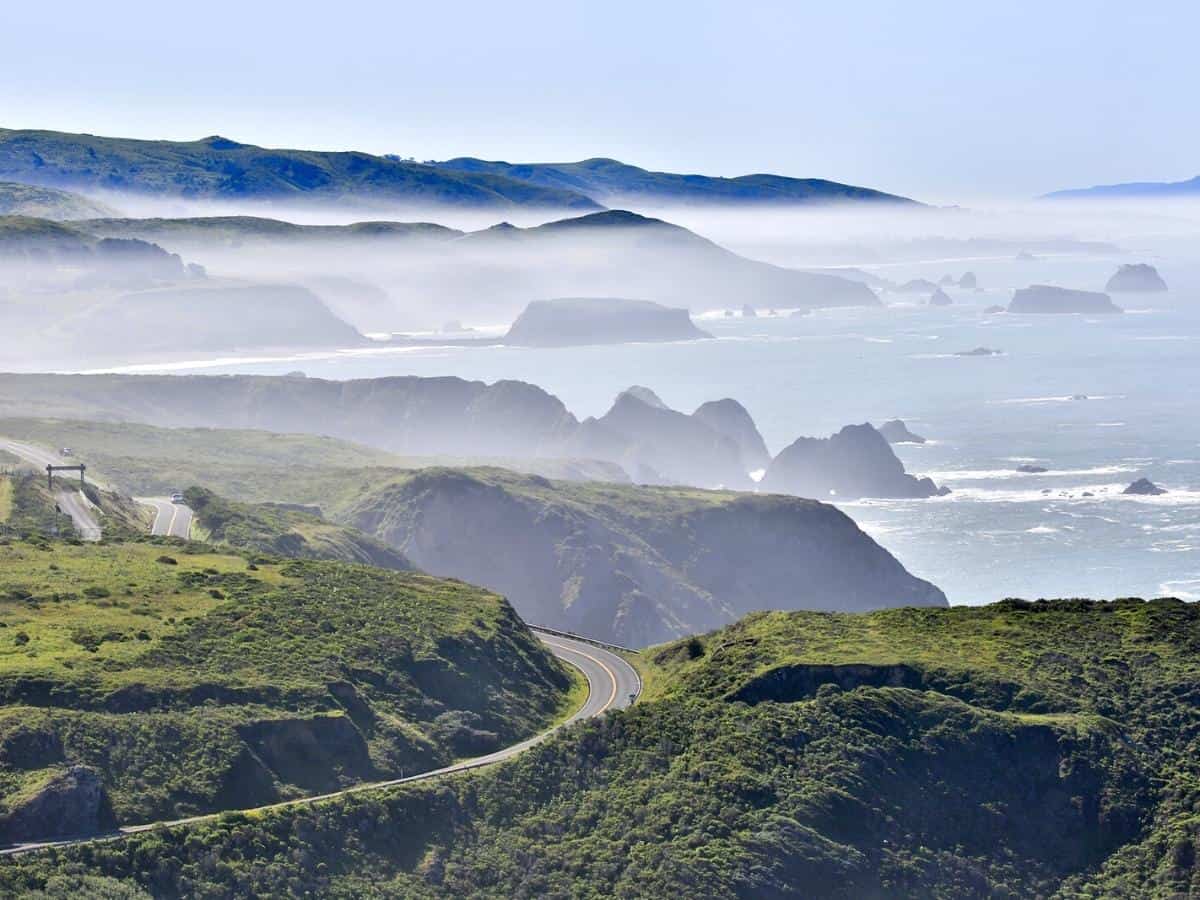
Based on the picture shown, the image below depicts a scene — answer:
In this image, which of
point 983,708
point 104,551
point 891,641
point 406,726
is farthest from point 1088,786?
point 104,551

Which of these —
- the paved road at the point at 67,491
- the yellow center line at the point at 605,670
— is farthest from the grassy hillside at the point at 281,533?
the yellow center line at the point at 605,670

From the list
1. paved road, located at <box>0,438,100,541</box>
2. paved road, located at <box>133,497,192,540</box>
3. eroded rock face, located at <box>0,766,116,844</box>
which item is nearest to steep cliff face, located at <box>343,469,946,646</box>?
paved road, located at <box>133,497,192,540</box>

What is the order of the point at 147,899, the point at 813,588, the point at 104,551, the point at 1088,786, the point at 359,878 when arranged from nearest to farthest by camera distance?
the point at 147,899
the point at 359,878
the point at 1088,786
the point at 104,551
the point at 813,588

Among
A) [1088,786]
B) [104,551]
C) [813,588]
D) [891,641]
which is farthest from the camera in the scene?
[813,588]

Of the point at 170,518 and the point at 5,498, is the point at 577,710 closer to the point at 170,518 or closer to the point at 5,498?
the point at 5,498

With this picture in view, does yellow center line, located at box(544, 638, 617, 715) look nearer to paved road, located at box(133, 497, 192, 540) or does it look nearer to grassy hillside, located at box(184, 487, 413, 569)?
grassy hillside, located at box(184, 487, 413, 569)

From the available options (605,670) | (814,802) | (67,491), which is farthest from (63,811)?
(67,491)

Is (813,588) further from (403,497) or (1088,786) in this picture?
(1088,786)
